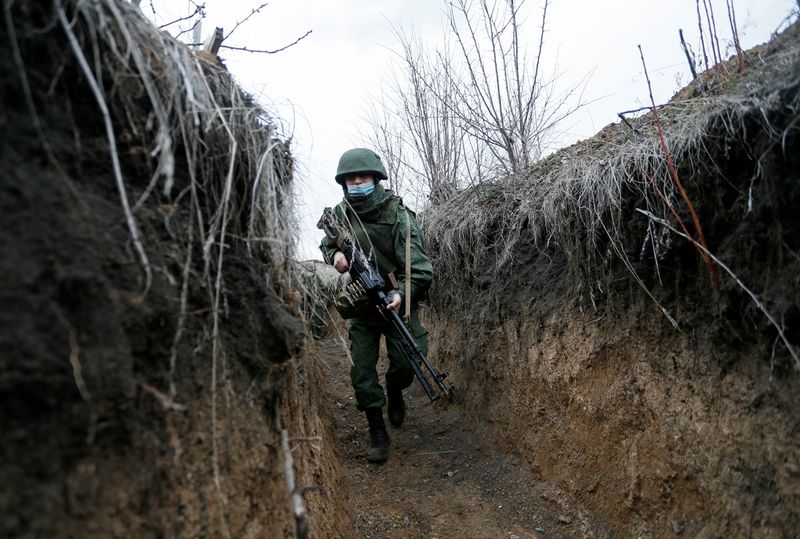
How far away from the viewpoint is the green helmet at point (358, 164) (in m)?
4.24

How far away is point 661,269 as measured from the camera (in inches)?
115

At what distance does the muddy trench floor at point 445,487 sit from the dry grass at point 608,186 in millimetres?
1184

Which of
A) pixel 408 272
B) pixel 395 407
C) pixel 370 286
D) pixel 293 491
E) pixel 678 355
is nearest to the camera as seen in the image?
pixel 293 491

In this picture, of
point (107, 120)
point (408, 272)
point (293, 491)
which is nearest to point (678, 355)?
point (408, 272)

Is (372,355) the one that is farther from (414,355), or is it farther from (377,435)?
(377,435)

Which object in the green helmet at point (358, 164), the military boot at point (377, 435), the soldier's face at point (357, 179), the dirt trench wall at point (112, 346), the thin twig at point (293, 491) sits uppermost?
the green helmet at point (358, 164)

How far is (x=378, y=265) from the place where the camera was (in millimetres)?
4340

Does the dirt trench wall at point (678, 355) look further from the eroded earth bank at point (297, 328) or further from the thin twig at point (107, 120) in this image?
the thin twig at point (107, 120)

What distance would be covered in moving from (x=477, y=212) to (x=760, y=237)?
8.79 ft

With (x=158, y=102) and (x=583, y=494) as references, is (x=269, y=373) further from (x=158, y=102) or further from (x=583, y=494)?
(x=583, y=494)

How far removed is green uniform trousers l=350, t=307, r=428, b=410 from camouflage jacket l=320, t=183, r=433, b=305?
0.28 meters

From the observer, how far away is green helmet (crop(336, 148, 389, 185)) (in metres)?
4.24

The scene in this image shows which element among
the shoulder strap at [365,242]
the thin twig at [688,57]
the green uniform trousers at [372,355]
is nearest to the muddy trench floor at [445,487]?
the green uniform trousers at [372,355]

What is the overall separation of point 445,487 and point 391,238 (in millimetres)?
1885
